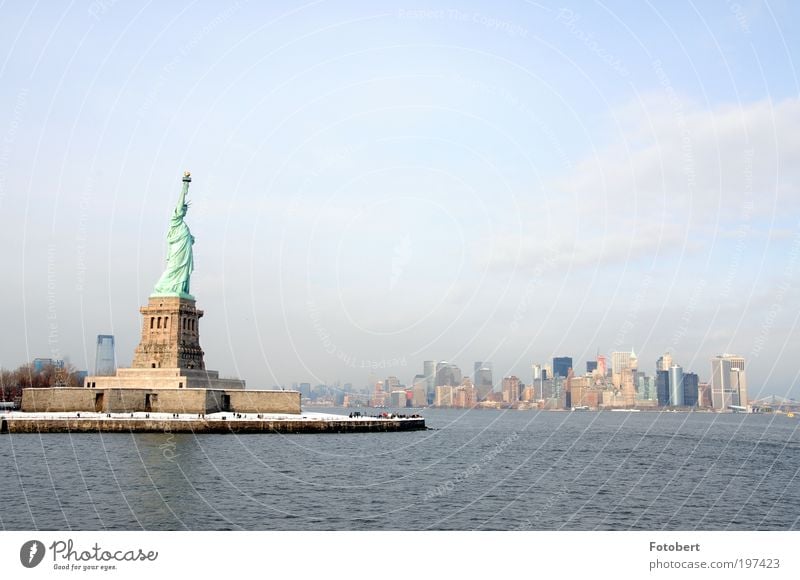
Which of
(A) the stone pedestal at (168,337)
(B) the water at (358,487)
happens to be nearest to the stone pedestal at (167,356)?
(A) the stone pedestal at (168,337)

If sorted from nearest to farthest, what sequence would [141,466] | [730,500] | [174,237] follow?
[730,500] < [141,466] < [174,237]

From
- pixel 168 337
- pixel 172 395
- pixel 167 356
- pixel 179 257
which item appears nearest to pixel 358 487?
→ pixel 172 395

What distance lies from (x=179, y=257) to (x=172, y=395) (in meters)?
20.5

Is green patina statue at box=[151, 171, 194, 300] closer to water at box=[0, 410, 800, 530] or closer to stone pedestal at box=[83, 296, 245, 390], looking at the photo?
stone pedestal at box=[83, 296, 245, 390]

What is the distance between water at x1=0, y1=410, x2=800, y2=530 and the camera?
3903cm

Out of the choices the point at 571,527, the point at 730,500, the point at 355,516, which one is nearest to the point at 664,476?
the point at 730,500

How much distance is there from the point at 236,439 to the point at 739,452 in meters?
58.1

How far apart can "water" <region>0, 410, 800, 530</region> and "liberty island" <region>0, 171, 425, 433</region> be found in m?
4.79

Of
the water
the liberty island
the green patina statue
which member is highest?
the green patina statue

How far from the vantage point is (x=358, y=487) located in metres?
50.0

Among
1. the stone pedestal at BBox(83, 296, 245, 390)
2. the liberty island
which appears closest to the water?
the liberty island

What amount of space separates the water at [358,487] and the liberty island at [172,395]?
15.7 feet
